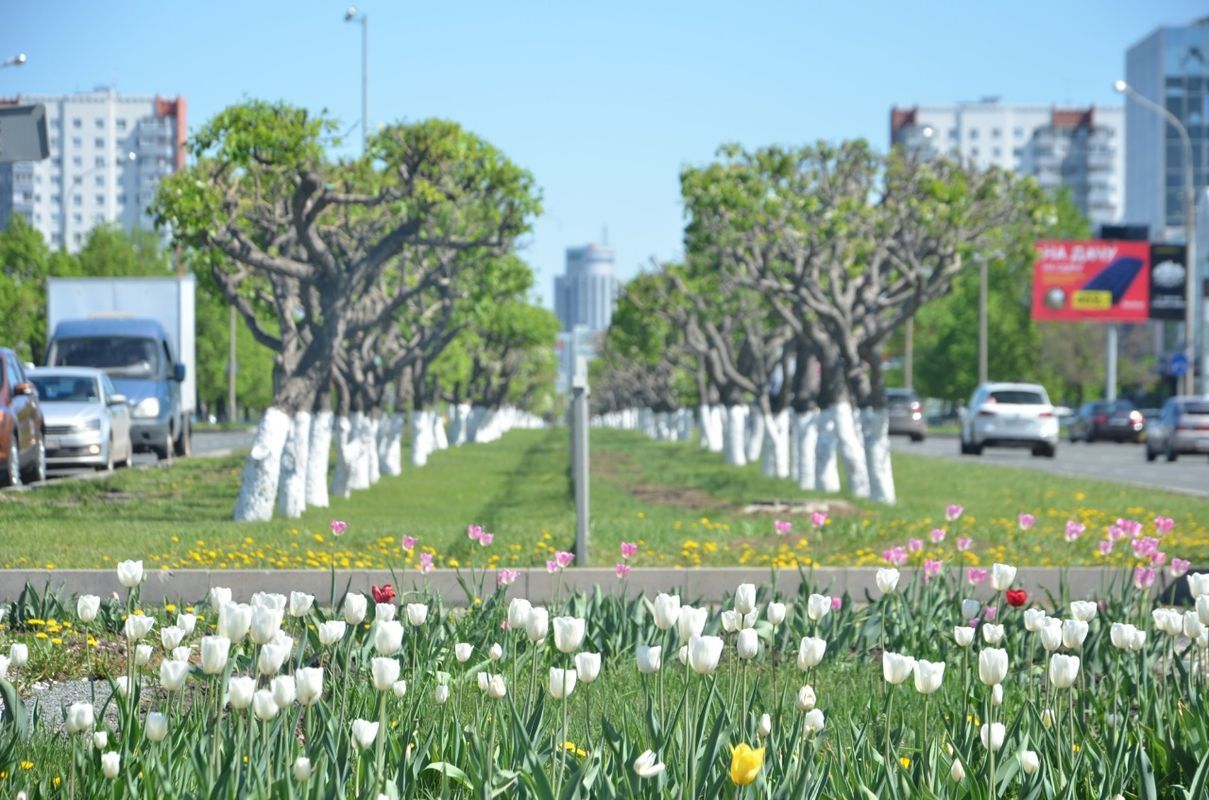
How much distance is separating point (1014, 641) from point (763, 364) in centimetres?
3596

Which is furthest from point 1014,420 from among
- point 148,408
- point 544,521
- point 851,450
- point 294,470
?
point 294,470

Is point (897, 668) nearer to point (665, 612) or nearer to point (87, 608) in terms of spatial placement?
point (665, 612)

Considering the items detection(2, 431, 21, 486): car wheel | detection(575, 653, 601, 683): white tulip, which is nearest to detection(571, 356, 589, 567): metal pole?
detection(2, 431, 21, 486): car wheel

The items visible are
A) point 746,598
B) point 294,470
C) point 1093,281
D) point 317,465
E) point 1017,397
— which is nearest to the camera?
point 746,598

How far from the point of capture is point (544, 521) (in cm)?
2002

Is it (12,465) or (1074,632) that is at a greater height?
(1074,632)

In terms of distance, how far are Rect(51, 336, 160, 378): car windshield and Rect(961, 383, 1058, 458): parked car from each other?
21653 mm

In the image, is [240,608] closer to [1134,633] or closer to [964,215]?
[1134,633]

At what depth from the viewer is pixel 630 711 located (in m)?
5.61

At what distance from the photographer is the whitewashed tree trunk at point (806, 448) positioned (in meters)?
30.1

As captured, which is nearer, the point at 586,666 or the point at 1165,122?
the point at 586,666

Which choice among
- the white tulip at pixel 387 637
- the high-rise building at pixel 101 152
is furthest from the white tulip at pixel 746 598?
the high-rise building at pixel 101 152

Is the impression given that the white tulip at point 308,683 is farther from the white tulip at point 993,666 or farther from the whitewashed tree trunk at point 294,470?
the whitewashed tree trunk at point 294,470

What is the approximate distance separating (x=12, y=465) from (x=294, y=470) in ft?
10.3
